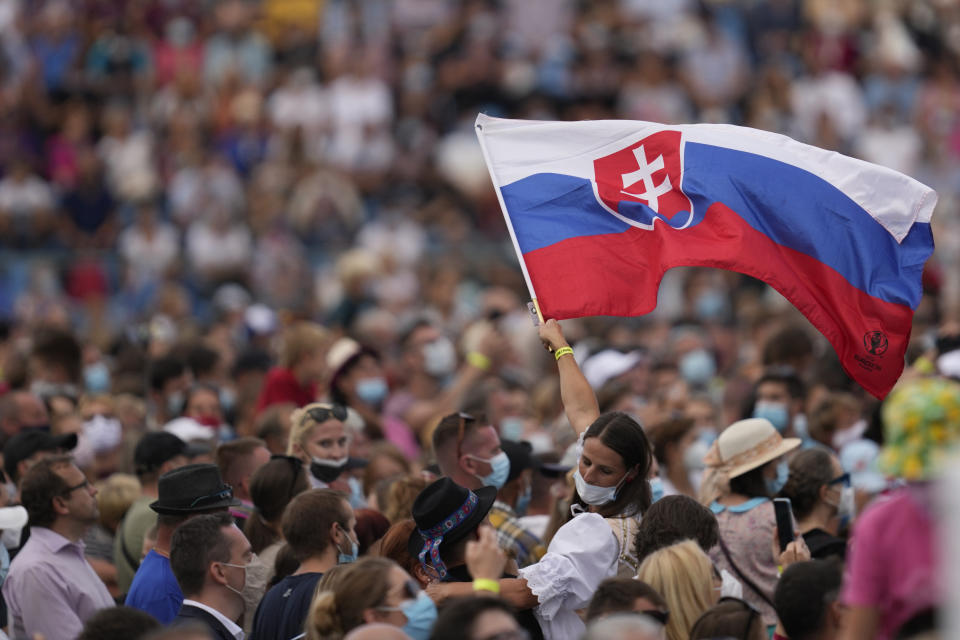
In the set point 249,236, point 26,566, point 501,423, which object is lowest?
point 249,236

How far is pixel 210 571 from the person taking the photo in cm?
632

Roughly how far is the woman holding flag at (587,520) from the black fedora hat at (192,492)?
1467mm

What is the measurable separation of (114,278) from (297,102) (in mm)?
4803

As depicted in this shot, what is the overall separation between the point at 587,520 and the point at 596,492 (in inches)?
14.2

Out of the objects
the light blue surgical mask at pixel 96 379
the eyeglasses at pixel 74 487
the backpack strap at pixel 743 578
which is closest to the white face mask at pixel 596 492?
the backpack strap at pixel 743 578

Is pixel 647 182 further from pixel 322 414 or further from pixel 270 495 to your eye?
pixel 270 495

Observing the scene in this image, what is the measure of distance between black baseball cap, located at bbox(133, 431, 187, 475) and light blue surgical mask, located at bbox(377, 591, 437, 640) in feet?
10.8

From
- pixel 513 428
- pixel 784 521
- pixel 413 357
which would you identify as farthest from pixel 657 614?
pixel 413 357

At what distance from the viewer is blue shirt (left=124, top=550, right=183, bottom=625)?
6.72 m

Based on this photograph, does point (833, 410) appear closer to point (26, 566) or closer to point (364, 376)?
point (364, 376)

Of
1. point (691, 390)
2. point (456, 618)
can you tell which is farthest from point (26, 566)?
point (691, 390)

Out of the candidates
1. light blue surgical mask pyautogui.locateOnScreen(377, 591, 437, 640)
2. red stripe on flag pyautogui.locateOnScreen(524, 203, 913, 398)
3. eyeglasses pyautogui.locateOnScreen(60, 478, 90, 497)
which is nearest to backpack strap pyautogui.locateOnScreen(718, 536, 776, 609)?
red stripe on flag pyautogui.locateOnScreen(524, 203, 913, 398)

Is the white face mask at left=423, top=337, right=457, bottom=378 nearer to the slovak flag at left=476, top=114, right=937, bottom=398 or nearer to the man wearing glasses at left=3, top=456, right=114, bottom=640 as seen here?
the slovak flag at left=476, top=114, right=937, bottom=398

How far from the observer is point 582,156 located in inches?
315
